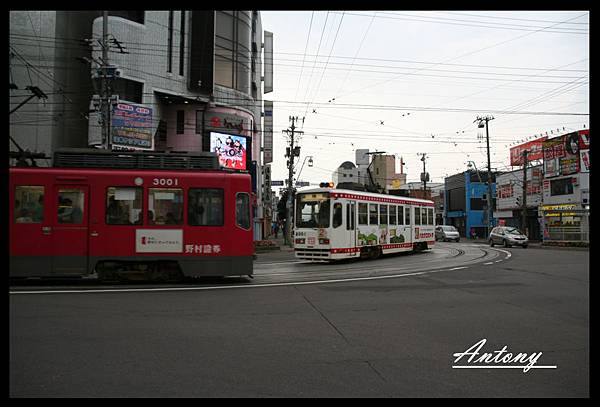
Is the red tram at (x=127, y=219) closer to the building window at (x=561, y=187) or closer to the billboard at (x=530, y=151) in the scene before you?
the building window at (x=561, y=187)

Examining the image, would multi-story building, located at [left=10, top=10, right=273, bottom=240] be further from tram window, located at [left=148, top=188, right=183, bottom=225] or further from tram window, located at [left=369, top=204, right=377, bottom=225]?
tram window, located at [left=369, top=204, right=377, bottom=225]

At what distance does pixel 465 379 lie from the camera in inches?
191

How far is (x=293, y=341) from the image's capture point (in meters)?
6.33

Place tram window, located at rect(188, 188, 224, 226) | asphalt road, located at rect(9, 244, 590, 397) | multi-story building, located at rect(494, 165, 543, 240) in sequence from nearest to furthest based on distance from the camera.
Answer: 1. asphalt road, located at rect(9, 244, 590, 397)
2. tram window, located at rect(188, 188, 224, 226)
3. multi-story building, located at rect(494, 165, 543, 240)

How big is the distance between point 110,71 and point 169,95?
11.0 metres

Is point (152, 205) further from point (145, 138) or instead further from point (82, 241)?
point (145, 138)

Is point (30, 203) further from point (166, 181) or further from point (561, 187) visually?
point (561, 187)

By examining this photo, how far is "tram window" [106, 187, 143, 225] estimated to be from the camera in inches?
469

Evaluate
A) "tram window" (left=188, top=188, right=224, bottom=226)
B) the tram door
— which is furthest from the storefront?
the tram door

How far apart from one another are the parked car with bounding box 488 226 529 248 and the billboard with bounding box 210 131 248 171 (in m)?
20.5

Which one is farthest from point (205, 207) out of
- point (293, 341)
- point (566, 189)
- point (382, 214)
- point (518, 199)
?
point (518, 199)

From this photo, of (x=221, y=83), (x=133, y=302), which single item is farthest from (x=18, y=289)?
(x=221, y=83)

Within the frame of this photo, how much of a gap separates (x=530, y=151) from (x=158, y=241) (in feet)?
160

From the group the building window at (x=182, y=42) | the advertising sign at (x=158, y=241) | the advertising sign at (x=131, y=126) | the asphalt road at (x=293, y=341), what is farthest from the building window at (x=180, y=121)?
the asphalt road at (x=293, y=341)
